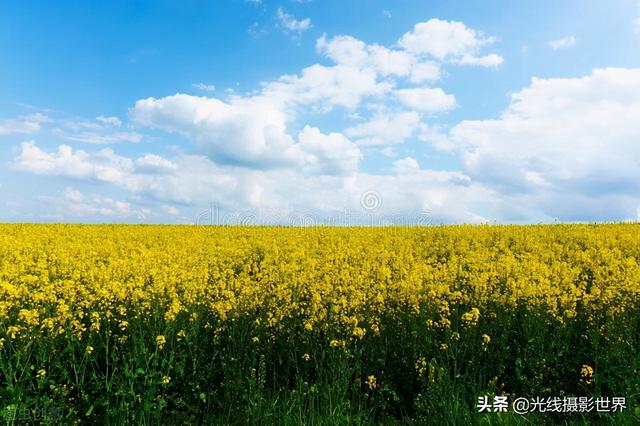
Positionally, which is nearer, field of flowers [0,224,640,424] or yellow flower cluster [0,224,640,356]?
field of flowers [0,224,640,424]

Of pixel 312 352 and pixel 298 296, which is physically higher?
pixel 298 296

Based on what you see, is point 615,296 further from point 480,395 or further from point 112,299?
point 112,299

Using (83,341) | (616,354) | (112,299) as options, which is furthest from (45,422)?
(616,354)

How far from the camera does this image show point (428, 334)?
661 centimetres

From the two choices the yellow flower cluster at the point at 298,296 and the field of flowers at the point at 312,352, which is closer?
the field of flowers at the point at 312,352

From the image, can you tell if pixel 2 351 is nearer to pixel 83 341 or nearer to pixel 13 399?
pixel 83 341

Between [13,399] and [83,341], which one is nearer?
[13,399]

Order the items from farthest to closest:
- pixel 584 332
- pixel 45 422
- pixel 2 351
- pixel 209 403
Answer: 1. pixel 584 332
2. pixel 2 351
3. pixel 209 403
4. pixel 45 422

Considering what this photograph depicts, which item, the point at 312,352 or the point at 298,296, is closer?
the point at 312,352

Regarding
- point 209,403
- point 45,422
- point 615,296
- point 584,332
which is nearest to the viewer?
point 45,422

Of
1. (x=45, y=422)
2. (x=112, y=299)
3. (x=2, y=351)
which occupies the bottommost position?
(x=45, y=422)

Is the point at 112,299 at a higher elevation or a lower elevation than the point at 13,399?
higher

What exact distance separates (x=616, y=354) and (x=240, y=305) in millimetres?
5162

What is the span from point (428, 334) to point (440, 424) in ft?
4.44
